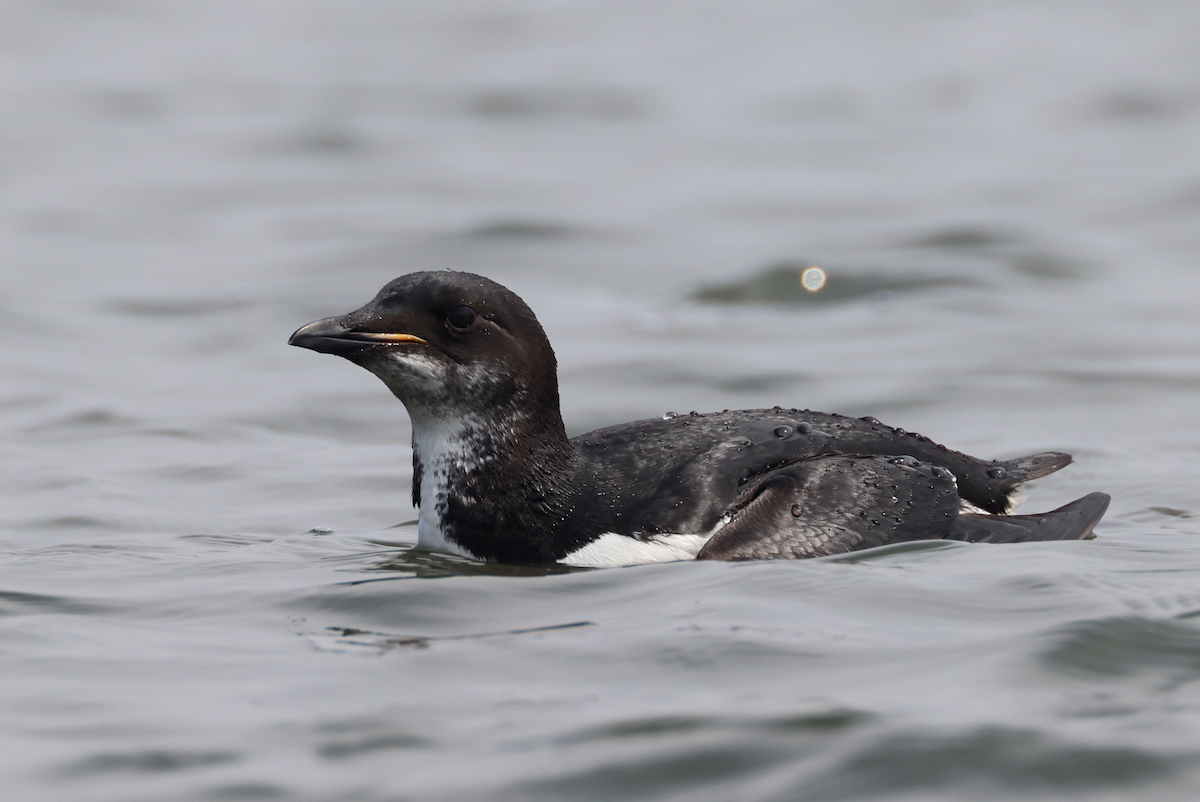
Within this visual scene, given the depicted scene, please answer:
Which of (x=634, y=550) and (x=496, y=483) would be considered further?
(x=496, y=483)

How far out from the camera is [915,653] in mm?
5219

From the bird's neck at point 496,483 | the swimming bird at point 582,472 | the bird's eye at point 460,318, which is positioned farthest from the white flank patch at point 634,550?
the bird's eye at point 460,318

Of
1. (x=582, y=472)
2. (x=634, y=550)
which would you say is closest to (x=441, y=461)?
(x=582, y=472)

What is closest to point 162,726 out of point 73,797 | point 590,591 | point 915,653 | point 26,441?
point 73,797

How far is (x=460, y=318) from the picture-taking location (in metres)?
6.64

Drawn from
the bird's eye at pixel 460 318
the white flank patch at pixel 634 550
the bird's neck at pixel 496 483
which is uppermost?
the bird's eye at pixel 460 318

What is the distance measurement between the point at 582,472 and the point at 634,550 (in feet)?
1.51

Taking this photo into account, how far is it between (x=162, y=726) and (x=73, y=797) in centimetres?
49

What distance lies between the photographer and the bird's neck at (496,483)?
6594 millimetres

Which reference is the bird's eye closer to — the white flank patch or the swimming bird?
the swimming bird

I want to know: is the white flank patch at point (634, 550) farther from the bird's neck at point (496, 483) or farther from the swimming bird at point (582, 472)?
the bird's neck at point (496, 483)

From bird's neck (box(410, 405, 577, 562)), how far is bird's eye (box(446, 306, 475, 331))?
1.23ft

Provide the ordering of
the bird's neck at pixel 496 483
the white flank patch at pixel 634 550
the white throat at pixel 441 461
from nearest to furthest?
the white flank patch at pixel 634 550 < the bird's neck at pixel 496 483 < the white throat at pixel 441 461

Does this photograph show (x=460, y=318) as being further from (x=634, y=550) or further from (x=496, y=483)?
(x=634, y=550)
